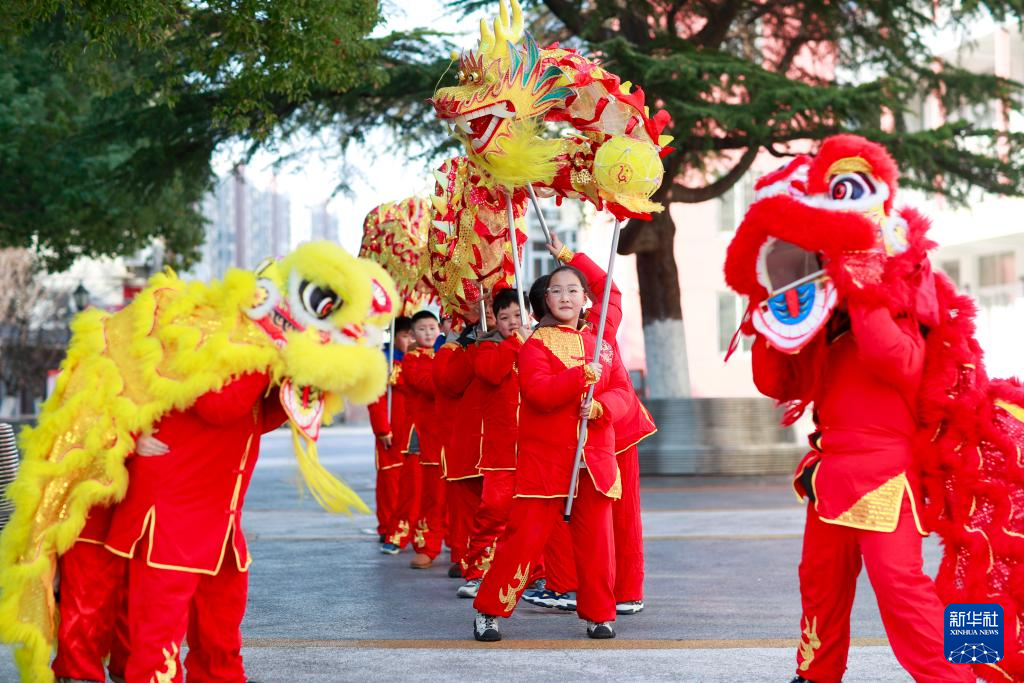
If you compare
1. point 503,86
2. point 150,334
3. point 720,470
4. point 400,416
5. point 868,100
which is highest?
point 868,100

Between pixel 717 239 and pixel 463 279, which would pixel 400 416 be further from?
pixel 717 239

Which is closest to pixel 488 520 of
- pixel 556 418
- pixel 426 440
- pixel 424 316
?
pixel 556 418

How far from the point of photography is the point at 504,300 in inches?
287

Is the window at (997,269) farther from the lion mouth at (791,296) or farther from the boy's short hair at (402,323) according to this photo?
the lion mouth at (791,296)

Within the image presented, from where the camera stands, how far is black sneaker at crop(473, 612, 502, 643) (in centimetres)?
630

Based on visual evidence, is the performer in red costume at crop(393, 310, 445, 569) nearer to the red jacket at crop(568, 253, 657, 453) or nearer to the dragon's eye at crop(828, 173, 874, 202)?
the red jacket at crop(568, 253, 657, 453)

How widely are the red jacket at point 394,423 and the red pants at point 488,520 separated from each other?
7.29 feet

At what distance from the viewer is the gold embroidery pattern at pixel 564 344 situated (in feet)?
20.6

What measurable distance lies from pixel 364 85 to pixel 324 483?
11.0 metres

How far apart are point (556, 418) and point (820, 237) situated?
6.75 ft

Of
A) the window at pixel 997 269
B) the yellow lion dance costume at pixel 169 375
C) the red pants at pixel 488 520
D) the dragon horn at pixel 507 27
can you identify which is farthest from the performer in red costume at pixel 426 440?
the window at pixel 997 269

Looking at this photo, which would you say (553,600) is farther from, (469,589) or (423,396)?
(423,396)

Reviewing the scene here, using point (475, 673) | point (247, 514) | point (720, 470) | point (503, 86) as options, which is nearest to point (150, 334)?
point (475, 673)

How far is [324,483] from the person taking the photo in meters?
4.66
